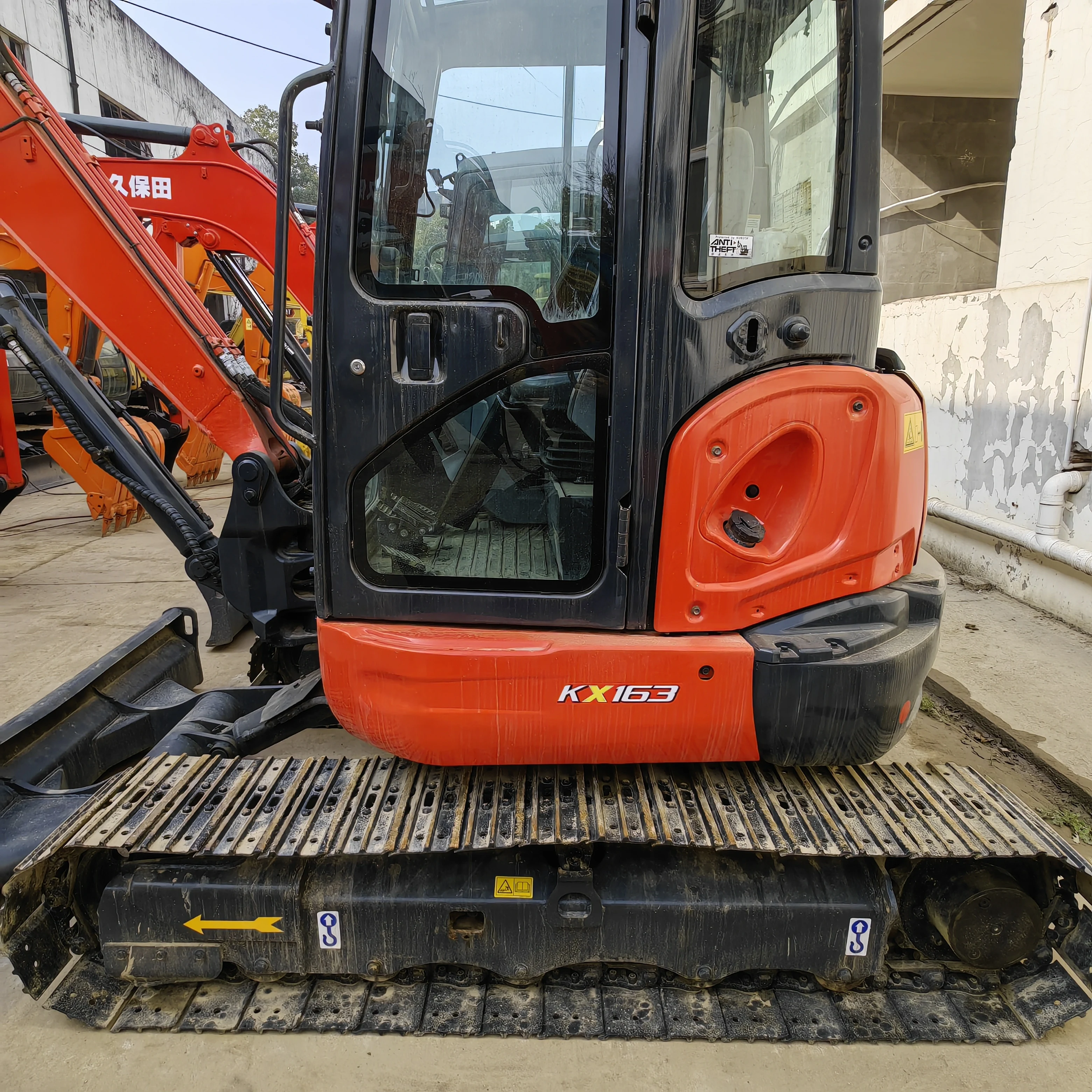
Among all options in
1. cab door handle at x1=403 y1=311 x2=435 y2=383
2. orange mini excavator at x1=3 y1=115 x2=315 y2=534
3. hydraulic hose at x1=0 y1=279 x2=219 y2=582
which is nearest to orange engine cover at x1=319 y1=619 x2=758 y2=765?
cab door handle at x1=403 y1=311 x2=435 y2=383

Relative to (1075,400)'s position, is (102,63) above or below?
above

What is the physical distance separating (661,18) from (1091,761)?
329cm

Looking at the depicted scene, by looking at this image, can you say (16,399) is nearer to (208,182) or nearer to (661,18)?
(208,182)

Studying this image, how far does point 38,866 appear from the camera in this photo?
1.91 m

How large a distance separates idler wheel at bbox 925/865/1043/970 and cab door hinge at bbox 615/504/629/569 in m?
1.18

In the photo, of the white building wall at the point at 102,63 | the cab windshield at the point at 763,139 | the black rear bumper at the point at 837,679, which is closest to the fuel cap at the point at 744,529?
the black rear bumper at the point at 837,679

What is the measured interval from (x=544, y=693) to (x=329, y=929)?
842mm

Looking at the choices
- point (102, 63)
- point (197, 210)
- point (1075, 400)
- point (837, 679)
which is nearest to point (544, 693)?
point (837, 679)

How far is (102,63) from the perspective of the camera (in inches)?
540

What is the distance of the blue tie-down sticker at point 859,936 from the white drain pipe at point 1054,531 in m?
3.39

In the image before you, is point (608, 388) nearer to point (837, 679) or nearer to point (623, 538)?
point (623, 538)

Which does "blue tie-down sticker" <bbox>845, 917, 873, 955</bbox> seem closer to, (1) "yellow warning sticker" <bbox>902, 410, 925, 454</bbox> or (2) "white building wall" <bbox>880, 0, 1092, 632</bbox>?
(1) "yellow warning sticker" <bbox>902, 410, 925, 454</bbox>

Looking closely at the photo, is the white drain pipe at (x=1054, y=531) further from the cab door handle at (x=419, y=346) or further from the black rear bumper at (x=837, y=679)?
the cab door handle at (x=419, y=346)

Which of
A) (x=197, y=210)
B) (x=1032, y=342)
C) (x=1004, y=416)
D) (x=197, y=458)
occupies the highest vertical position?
(x=197, y=210)
